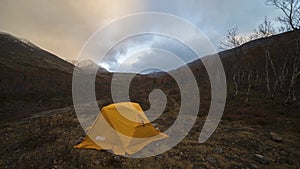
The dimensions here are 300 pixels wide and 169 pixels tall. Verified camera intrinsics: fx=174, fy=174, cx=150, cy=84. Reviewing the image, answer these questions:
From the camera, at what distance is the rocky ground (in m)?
6.13

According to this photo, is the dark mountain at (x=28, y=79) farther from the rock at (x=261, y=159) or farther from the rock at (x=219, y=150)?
the rock at (x=261, y=159)

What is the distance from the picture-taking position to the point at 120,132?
7.61 meters

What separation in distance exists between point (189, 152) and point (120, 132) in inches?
119

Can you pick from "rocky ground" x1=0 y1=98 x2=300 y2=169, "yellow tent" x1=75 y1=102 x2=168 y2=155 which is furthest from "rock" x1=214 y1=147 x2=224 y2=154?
"yellow tent" x1=75 y1=102 x2=168 y2=155

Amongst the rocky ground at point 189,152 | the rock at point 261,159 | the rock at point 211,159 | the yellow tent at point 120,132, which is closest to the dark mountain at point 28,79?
the rocky ground at point 189,152

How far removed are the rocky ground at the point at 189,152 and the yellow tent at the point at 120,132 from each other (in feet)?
1.70

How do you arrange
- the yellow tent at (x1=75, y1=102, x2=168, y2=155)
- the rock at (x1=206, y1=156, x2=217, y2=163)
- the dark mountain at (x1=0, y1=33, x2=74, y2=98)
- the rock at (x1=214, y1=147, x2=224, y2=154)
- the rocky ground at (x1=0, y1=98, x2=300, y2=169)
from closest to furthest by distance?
the rocky ground at (x1=0, y1=98, x2=300, y2=169)
the rock at (x1=206, y1=156, x2=217, y2=163)
the rock at (x1=214, y1=147, x2=224, y2=154)
the yellow tent at (x1=75, y1=102, x2=168, y2=155)
the dark mountain at (x1=0, y1=33, x2=74, y2=98)

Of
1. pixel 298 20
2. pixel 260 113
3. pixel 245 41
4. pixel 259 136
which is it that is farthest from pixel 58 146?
pixel 245 41

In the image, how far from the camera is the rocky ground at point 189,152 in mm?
6129

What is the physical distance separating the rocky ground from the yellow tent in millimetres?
517

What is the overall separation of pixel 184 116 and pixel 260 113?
17.7ft

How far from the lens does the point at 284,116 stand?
1217 cm

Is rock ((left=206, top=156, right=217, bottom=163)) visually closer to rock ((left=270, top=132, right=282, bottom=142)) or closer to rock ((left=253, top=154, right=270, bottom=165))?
rock ((left=253, top=154, right=270, bottom=165))

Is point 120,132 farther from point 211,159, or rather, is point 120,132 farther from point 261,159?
point 261,159
